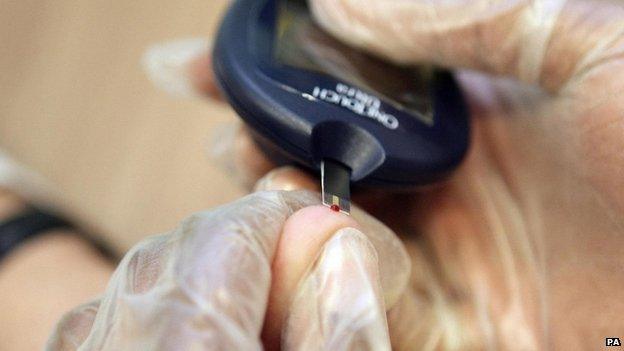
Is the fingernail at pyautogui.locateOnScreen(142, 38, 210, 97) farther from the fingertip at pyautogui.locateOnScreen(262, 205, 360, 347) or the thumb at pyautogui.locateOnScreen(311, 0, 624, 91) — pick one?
the fingertip at pyautogui.locateOnScreen(262, 205, 360, 347)

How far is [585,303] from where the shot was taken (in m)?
0.52

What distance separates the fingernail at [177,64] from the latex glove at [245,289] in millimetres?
350

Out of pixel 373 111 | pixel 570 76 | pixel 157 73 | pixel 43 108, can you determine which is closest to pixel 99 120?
pixel 43 108

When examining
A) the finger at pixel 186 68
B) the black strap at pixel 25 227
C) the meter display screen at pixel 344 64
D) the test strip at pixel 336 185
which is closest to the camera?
the test strip at pixel 336 185

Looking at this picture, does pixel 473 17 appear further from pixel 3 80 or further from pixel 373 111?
pixel 3 80

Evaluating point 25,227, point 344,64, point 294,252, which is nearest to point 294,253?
point 294,252

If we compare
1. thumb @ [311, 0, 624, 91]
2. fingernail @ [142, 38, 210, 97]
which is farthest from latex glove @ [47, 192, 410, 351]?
fingernail @ [142, 38, 210, 97]

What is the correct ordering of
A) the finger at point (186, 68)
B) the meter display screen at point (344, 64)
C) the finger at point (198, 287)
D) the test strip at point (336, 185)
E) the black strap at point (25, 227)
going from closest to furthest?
the finger at point (198, 287) < the test strip at point (336, 185) < the meter display screen at point (344, 64) < the finger at point (186, 68) < the black strap at point (25, 227)

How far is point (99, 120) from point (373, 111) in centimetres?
53

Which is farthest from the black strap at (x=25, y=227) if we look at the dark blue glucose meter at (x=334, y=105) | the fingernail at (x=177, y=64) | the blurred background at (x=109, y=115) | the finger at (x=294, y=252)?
the finger at (x=294, y=252)

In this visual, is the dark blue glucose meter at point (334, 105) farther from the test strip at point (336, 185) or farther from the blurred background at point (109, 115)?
the blurred background at point (109, 115)

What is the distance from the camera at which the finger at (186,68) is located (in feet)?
2.33

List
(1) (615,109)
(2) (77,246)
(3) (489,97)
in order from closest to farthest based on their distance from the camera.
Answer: (1) (615,109) < (3) (489,97) < (2) (77,246)

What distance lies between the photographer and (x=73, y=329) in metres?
0.40
